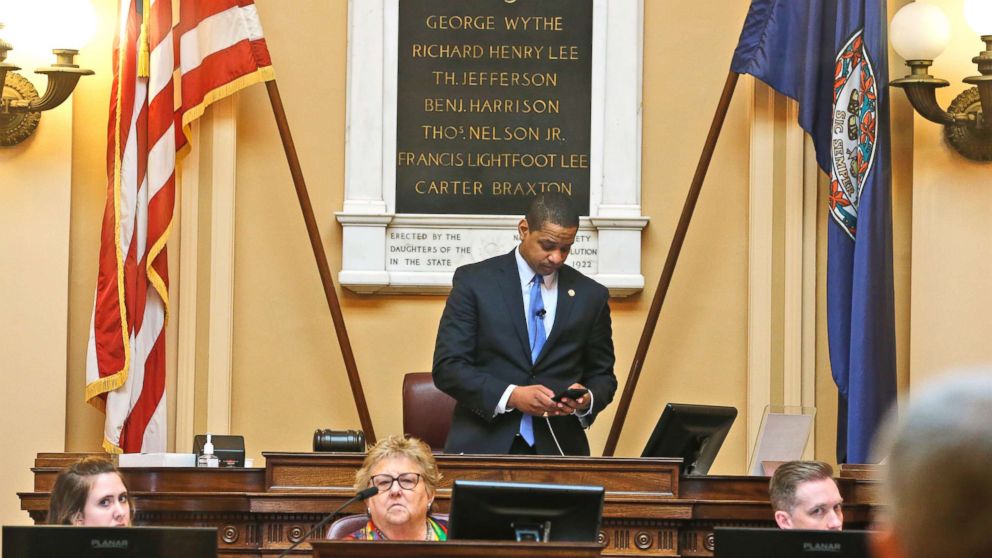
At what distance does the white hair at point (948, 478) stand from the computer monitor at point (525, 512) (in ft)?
7.87

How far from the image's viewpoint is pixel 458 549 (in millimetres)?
2861

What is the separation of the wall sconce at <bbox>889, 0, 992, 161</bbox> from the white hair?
5514 millimetres

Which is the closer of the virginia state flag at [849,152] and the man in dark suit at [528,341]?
the man in dark suit at [528,341]

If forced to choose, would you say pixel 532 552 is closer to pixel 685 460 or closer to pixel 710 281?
pixel 685 460

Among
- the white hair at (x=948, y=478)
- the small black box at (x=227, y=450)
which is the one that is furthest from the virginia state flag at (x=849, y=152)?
→ the white hair at (x=948, y=478)

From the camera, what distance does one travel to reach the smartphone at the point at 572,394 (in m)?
4.66

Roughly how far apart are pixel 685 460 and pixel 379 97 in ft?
8.79

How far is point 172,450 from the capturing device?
671cm

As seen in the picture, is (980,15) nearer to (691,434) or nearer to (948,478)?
(691,434)

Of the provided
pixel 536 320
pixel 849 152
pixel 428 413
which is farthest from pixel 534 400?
pixel 849 152

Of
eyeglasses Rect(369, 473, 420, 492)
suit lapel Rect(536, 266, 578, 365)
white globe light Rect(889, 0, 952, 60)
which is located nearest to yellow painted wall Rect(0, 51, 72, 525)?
suit lapel Rect(536, 266, 578, 365)

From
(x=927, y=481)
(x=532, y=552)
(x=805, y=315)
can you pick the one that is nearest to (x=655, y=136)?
(x=805, y=315)

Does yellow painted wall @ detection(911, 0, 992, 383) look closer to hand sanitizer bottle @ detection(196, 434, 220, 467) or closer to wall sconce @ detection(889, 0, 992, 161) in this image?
wall sconce @ detection(889, 0, 992, 161)

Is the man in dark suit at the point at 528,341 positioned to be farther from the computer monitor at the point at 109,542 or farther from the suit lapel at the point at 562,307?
the computer monitor at the point at 109,542
